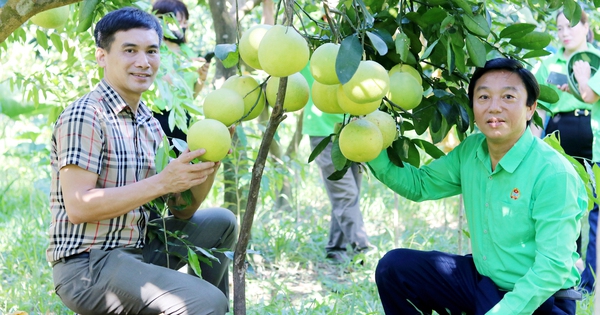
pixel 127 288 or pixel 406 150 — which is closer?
pixel 127 288

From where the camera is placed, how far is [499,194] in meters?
2.06

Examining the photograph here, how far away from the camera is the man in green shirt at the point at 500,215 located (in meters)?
1.88

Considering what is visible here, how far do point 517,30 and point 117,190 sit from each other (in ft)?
4.10

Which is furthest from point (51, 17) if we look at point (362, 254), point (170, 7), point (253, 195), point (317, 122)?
point (362, 254)

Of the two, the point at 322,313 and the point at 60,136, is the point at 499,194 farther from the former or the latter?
the point at 60,136

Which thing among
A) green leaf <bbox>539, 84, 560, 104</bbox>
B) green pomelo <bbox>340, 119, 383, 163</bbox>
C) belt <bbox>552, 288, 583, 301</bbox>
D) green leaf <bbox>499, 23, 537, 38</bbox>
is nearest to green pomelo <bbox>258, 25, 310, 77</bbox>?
green pomelo <bbox>340, 119, 383, 163</bbox>

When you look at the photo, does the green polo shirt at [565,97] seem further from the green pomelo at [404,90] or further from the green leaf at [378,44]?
the green leaf at [378,44]

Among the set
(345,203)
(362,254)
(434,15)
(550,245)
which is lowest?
(362,254)

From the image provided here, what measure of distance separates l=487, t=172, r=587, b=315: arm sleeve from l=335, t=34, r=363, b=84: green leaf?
90 centimetres

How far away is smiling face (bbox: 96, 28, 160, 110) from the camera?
6.94ft

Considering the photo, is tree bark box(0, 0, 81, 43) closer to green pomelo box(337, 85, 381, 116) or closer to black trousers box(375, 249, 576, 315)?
green pomelo box(337, 85, 381, 116)

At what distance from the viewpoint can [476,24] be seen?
63.6 inches

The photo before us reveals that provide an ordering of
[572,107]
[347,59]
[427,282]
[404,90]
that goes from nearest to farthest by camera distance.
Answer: [347,59], [404,90], [427,282], [572,107]

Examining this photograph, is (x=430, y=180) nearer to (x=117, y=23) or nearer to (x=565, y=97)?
(x=117, y=23)
